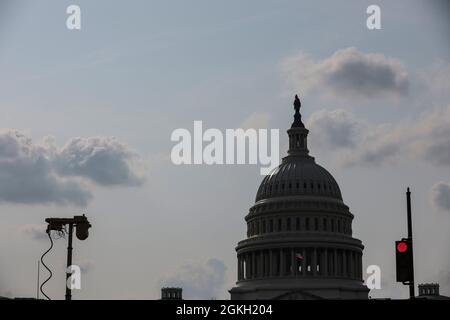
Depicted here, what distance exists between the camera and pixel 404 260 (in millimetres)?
37719

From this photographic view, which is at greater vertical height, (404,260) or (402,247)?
(402,247)

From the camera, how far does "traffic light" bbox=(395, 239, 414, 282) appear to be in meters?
37.2

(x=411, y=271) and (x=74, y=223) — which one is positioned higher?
(x=74, y=223)

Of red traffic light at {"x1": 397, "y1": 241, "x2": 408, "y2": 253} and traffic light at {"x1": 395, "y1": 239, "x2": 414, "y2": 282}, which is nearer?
traffic light at {"x1": 395, "y1": 239, "x2": 414, "y2": 282}

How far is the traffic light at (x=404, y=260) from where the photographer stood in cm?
3722

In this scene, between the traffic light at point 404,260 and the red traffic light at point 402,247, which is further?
the red traffic light at point 402,247

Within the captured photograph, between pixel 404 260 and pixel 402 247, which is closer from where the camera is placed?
pixel 404 260
